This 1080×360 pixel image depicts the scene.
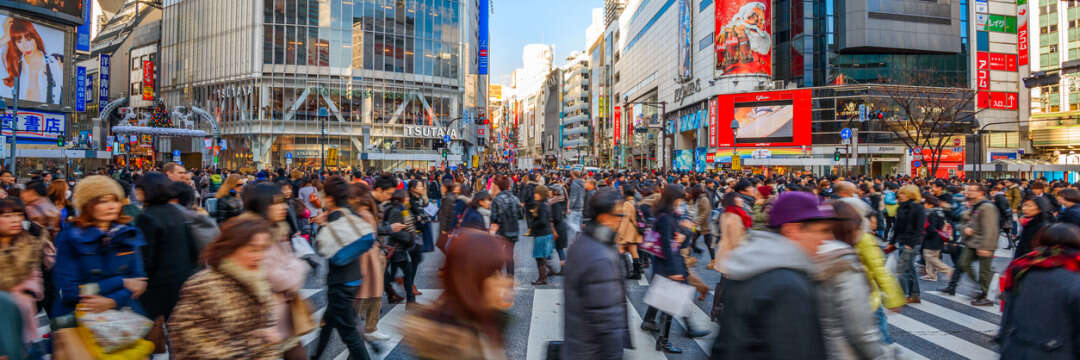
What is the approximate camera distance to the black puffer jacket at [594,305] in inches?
137

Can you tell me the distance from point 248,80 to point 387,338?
51.6 meters

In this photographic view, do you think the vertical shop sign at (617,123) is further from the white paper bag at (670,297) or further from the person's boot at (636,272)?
the white paper bag at (670,297)

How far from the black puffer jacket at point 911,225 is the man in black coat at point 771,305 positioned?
692 cm

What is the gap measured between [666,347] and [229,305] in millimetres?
4254

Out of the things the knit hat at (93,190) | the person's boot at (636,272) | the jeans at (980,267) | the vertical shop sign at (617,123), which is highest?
the vertical shop sign at (617,123)

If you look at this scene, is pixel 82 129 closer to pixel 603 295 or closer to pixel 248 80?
pixel 248 80

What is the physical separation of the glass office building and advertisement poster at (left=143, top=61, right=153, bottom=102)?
9009mm

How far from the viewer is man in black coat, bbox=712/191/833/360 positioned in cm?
233

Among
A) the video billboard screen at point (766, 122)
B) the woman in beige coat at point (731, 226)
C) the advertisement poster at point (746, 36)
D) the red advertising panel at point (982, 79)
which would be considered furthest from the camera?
the red advertising panel at point (982, 79)

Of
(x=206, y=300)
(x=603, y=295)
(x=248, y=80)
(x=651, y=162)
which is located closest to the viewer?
(x=206, y=300)

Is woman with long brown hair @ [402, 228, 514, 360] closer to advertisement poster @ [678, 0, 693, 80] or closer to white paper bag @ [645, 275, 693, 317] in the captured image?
white paper bag @ [645, 275, 693, 317]

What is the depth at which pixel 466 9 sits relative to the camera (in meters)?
60.2

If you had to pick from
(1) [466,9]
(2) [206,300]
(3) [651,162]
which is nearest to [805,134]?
(3) [651,162]

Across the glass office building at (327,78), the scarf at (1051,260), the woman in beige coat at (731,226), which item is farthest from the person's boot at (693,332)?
the glass office building at (327,78)
